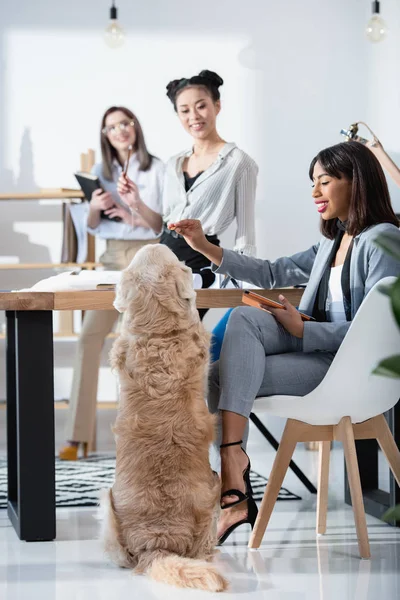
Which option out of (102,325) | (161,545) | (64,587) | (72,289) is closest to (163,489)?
(161,545)

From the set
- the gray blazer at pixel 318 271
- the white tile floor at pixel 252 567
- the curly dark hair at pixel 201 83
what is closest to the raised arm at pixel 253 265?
the gray blazer at pixel 318 271

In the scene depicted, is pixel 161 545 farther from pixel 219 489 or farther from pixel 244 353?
pixel 244 353

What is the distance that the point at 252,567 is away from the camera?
2.40 meters

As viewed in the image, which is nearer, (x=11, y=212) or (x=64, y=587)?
(x=64, y=587)

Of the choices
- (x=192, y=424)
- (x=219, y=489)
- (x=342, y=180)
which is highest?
(x=342, y=180)

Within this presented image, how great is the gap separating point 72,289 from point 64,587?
Answer: 86cm

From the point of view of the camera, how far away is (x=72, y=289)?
2660 mm

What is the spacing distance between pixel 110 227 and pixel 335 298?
2045 millimetres

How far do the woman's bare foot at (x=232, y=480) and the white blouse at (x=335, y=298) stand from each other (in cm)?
52

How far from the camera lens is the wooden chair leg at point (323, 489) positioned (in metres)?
2.80

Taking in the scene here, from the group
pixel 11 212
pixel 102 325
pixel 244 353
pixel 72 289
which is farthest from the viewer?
pixel 11 212

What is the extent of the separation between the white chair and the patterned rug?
35.4 inches

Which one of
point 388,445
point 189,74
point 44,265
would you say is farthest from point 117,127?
point 388,445

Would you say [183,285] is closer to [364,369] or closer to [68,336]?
[364,369]
